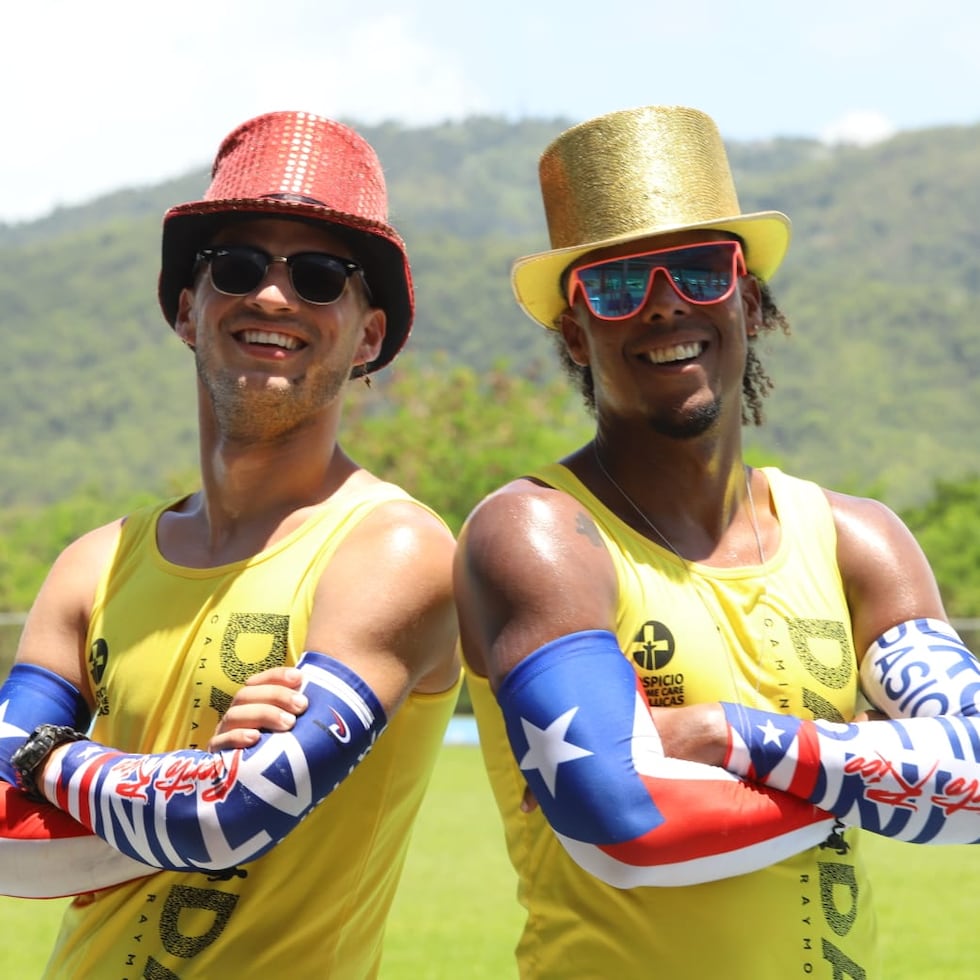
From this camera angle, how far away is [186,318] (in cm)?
345

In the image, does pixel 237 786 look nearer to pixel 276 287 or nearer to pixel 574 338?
pixel 276 287

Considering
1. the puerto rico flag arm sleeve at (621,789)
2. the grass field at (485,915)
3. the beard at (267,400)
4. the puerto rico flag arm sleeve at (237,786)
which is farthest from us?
the grass field at (485,915)

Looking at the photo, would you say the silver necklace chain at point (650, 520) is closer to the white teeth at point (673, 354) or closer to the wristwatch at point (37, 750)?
the white teeth at point (673, 354)

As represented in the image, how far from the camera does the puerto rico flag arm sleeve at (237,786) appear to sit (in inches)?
106

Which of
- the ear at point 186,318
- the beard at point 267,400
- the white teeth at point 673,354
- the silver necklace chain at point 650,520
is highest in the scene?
the ear at point 186,318

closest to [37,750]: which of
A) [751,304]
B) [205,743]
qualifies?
[205,743]

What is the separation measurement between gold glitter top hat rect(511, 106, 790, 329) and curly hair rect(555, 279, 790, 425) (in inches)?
7.7

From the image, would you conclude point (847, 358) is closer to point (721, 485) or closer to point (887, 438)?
point (887, 438)

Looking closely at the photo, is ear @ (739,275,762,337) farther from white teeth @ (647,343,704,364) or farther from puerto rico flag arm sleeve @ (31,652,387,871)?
puerto rico flag arm sleeve @ (31,652,387,871)

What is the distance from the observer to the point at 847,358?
390 ft

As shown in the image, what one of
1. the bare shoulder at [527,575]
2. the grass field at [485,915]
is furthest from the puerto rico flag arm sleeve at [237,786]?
the grass field at [485,915]

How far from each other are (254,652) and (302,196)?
3.10 ft

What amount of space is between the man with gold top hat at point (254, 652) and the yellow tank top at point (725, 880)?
0.27 meters

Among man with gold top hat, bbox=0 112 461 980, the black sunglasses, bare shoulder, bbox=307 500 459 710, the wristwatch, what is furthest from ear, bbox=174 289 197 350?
the wristwatch
